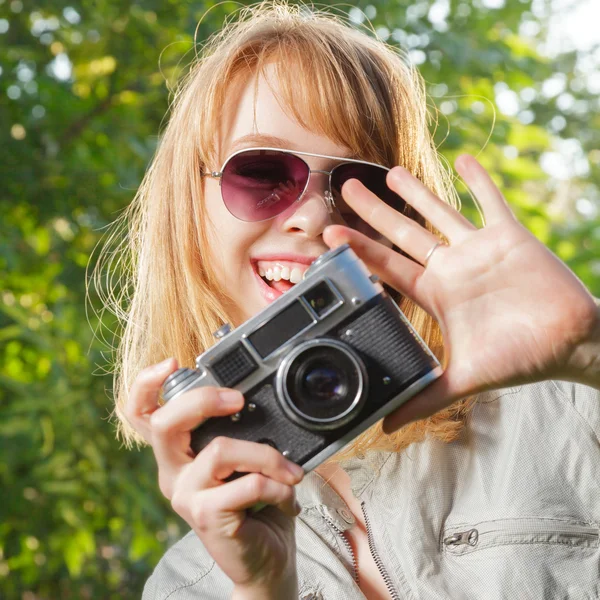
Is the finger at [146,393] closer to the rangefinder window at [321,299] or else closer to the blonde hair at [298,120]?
the rangefinder window at [321,299]

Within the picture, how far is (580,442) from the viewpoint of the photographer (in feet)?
4.88

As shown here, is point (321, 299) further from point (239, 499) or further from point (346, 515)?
point (346, 515)

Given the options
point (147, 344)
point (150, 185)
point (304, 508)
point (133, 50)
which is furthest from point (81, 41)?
point (304, 508)

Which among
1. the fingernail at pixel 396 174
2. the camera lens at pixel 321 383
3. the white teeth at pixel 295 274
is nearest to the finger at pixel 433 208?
the fingernail at pixel 396 174

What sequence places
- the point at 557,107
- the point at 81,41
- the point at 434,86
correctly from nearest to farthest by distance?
1. the point at 81,41
2. the point at 434,86
3. the point at 557,107

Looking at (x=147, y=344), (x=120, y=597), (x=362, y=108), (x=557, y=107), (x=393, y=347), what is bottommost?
(x=120, y=597)

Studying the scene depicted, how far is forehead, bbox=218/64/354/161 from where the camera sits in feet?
5.24

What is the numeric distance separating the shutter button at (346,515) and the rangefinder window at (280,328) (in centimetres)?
54

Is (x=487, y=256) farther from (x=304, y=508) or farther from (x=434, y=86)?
(x=434, y=86)

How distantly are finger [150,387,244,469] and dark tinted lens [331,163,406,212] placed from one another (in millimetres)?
561

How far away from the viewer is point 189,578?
1626mm

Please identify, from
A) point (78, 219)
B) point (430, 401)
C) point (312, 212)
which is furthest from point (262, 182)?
point (78, 219)

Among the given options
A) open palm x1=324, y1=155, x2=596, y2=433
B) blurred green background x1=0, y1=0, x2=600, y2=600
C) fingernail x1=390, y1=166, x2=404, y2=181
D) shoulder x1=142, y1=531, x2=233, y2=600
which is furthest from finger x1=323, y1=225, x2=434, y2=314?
blurred green background x1=0, y1=0, x2=600, y2=600

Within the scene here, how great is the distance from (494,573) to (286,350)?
585 millimetres
